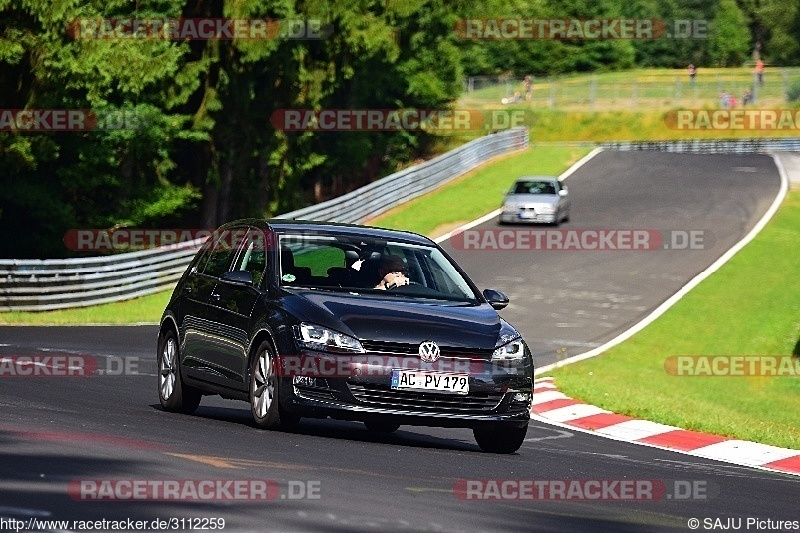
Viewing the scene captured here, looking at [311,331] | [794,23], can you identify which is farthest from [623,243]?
[794,23]

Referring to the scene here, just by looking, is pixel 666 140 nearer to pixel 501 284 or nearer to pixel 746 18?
pixel 501 284

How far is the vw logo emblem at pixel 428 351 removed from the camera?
11352 millimetres

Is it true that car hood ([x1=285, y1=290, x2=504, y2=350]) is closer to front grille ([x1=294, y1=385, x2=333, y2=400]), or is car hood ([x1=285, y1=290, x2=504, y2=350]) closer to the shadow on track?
front grille ([x1=294, y1=385, x2=333, y2=400])

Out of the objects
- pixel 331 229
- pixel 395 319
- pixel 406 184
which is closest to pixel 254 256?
pixel 331 229

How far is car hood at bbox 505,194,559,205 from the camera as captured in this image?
139 feet

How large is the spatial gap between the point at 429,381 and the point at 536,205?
1220 inches

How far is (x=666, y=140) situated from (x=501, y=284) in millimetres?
48628

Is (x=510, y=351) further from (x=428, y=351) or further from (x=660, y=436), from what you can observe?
(x=660, y=436)

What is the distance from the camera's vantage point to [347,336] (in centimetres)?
1130

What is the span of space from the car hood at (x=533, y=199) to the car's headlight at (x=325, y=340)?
31158 millimetres

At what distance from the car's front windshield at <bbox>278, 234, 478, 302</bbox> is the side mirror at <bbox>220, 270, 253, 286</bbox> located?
252 mm

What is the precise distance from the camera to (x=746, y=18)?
156 meters

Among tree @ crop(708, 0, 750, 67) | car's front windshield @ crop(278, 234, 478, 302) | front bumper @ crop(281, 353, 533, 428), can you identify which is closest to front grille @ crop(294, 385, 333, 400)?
front bumper @ crop(281, 353, 533, 428)

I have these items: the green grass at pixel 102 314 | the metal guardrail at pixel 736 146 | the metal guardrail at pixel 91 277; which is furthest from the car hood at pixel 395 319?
the metal guardrail at pixel 736 146
